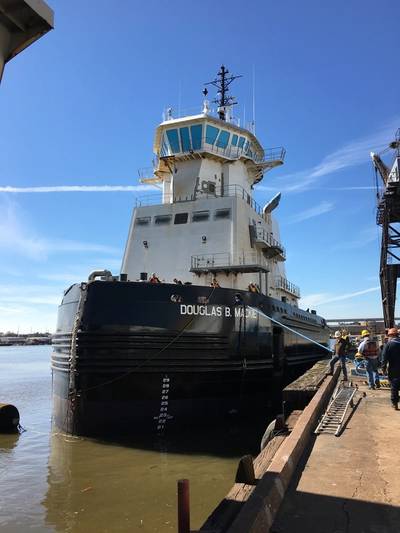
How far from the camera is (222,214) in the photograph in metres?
14.2

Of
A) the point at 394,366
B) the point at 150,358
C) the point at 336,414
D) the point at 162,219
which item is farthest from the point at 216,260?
the point at 336,414

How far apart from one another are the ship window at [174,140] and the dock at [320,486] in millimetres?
12114

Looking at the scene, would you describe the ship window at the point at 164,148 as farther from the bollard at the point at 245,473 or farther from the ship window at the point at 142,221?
the bollard at the point at 245,473

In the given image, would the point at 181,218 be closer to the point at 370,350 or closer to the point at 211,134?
the point at 211,134

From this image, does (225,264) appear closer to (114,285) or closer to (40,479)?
(114,285)

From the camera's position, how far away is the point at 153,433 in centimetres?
907

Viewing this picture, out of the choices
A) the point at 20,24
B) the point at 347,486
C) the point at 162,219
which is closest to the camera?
the point at 20,24

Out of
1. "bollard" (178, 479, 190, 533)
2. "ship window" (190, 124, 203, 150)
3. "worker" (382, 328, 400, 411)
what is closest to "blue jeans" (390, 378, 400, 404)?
"worker" (382, 328, 400, 411)

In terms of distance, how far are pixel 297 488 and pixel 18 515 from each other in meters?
3.67

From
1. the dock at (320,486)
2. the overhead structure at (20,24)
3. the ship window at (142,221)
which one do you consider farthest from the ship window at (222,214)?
the overhead structure at (20,24)

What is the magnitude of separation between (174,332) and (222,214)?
5.77m

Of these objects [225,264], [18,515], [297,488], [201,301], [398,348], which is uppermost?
[225,264]

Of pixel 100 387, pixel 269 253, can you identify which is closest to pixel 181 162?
pixel 269 253

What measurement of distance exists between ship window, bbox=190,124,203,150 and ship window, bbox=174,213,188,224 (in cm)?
303
